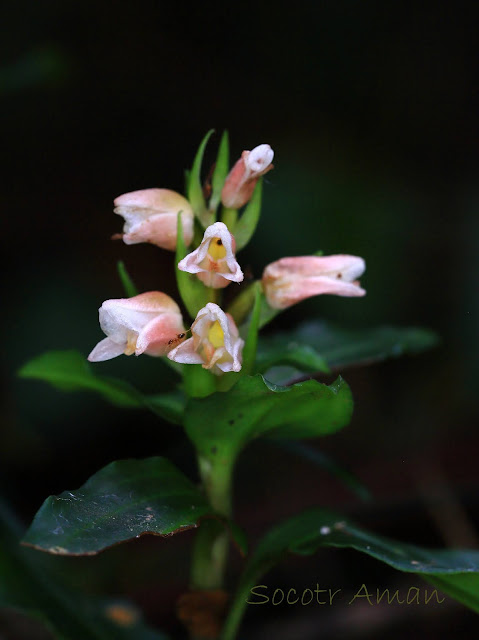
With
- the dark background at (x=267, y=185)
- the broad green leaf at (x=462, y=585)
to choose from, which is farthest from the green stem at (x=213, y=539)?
the dark background at (x=267, y=185)

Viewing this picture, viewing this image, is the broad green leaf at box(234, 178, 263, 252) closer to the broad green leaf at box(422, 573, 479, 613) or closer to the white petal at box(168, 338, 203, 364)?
the white petal at box(168, 338, 203, 364)

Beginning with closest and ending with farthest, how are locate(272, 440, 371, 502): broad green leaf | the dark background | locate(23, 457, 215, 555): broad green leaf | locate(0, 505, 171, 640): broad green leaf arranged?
1. locate(23, 457, 215, 555): broad green leaf
2. locate(0, 505, 171, 640): broad green leaf
3. locate(272, 440, 371, 502): broad green leaf
4. the dark background

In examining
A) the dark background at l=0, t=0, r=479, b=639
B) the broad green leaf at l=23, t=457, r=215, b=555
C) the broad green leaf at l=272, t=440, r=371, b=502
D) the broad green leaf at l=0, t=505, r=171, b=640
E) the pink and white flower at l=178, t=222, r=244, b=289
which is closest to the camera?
the broad green leaf at l=23, t=457, r=215, b=555

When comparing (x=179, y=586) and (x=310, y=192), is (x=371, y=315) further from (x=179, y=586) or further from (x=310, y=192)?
(x=179, y=586)

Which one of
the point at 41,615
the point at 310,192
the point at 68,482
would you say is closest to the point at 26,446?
the point at 68,482

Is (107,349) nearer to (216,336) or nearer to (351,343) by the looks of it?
(216,336)

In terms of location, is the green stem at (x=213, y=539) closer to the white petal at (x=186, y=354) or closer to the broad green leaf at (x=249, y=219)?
the white petal at (x=186, y=354)

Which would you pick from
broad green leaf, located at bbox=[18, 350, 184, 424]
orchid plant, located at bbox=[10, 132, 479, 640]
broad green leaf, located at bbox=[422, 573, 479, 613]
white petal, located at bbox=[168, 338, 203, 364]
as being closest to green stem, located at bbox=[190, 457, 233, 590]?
orchid plant, located at bbox=[10, 132, 479, 640]

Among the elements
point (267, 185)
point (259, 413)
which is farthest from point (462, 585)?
point (267, 185)
